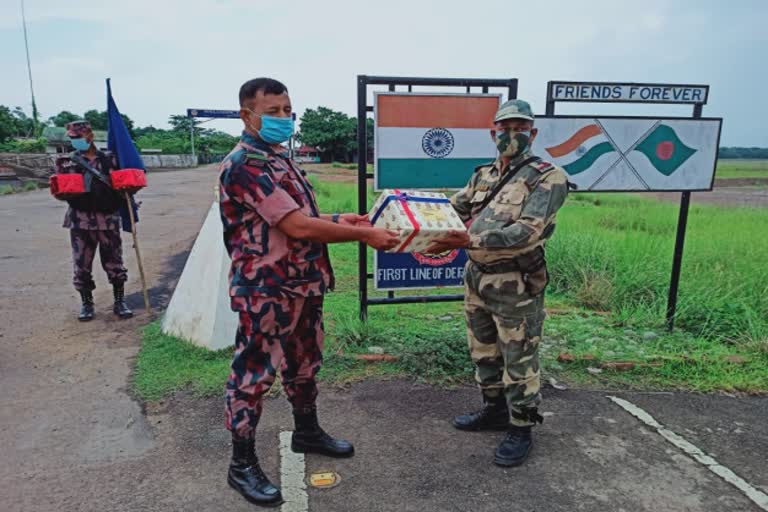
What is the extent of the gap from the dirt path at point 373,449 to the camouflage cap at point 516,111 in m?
1.80

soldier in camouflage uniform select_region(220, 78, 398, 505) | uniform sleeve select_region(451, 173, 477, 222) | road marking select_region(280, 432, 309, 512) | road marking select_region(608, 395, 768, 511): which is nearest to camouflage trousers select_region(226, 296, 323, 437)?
soldier in camouflage uniform select_region(220, 78, 398, 505)

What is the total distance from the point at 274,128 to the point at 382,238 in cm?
69

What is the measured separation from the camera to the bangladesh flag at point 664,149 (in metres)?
4.41

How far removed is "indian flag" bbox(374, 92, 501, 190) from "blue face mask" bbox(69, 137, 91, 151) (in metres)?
2.82

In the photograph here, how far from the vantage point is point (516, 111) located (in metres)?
2.66

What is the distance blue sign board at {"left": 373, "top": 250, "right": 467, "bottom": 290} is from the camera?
4.28 metres

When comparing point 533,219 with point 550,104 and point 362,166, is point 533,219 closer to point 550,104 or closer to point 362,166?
point 362,166

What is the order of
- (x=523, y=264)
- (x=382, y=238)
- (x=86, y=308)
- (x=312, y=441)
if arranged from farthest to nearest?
(x=86, y=308), (x=312, y=441), (x=523, y=264), (x=382, y=238)

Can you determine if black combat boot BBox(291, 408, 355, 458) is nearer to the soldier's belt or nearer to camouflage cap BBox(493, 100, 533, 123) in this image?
the soldier's belt

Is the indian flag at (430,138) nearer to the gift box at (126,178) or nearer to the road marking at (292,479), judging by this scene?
the road marking at (292,479)

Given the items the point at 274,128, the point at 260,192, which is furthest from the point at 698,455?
the point at 274,128

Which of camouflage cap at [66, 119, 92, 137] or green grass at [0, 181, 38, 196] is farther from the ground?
camouflage cap at [66, 119, 92, 137]

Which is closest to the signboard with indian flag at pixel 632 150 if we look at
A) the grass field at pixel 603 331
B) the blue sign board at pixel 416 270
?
the blue sign board at pixel 416 270

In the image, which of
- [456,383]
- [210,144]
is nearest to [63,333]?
[456,383]
